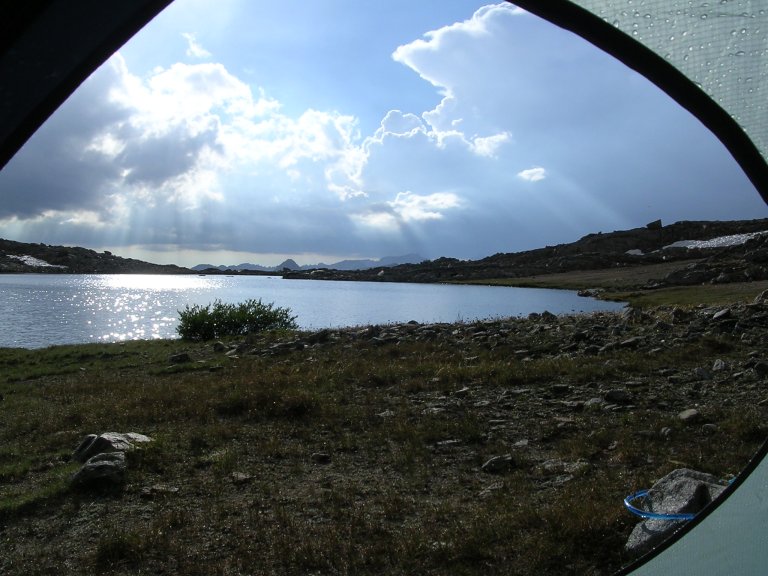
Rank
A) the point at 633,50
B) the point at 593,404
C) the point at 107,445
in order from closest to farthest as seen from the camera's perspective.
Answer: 1. the point at 633,50
2. the point at 107,445
3. the point at 593,404

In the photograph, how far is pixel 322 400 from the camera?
1027 centimetres

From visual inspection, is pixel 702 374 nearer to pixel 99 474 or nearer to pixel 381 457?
pixel 381 457

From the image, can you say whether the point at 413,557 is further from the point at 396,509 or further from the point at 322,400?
the point at 322,400

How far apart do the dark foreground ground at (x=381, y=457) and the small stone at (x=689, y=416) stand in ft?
0.22

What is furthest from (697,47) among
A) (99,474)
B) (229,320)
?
(229,320)

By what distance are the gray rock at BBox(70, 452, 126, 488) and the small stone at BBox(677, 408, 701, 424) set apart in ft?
22.5

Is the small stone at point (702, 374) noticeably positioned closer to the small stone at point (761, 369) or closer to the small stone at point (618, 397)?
the small stone at point (761, 369)

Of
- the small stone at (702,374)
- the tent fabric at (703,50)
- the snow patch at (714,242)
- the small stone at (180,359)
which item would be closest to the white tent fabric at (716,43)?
the tent fabric at (703,50)

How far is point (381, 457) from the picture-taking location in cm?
739

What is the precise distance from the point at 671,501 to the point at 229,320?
23.1 meters

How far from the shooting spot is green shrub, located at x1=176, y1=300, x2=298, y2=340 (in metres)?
25.1

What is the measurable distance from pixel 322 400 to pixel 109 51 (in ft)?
27.0

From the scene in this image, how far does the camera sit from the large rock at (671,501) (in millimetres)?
4461

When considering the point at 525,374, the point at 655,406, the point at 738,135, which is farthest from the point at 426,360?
the point at 738,135
